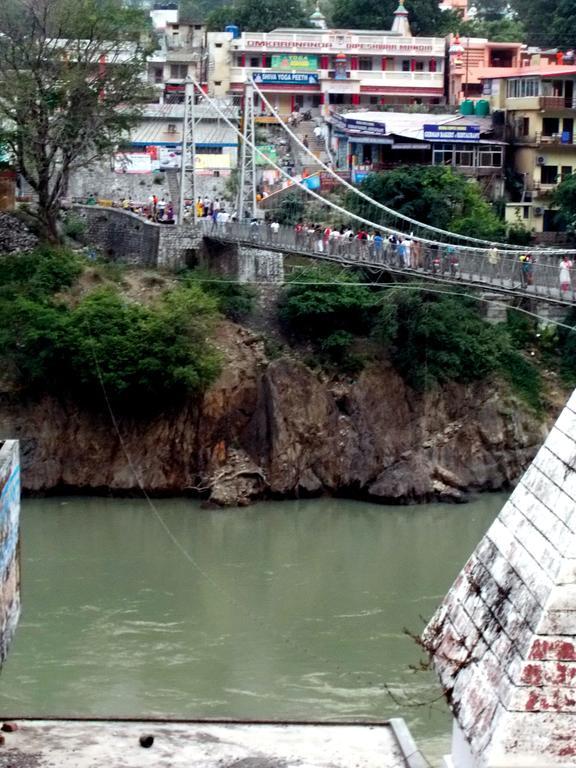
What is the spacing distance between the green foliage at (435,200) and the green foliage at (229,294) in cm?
285

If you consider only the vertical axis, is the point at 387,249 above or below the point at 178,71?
below

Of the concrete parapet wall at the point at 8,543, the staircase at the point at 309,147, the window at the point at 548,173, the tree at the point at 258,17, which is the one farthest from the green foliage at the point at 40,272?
the tree at the point at 258,17

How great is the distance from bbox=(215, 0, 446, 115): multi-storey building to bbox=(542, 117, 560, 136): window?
5349mm

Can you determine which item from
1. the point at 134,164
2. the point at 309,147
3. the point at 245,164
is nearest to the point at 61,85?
the point at 245,164

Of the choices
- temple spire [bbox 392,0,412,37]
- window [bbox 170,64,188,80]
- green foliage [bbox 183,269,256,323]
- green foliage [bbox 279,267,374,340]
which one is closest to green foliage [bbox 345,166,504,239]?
green foliage [bbox 279,267,374,340]

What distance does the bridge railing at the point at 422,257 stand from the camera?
1877cm

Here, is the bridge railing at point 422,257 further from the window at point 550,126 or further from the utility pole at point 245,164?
the window at point 550,126

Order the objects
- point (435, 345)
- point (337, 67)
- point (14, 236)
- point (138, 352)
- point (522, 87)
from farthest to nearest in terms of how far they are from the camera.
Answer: point (337, 67), point (522, 87), point (14, 236), point (435, 345), point (138, 352)

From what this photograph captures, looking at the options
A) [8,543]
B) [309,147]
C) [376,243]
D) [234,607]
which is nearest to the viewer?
[8,543]

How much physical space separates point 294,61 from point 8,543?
80.3ft

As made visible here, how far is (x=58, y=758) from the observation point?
827 cm

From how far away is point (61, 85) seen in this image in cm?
2344

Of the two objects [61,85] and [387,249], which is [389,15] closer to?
[61,85]

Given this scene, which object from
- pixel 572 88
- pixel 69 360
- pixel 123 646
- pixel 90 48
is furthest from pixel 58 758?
pixel 572 88
